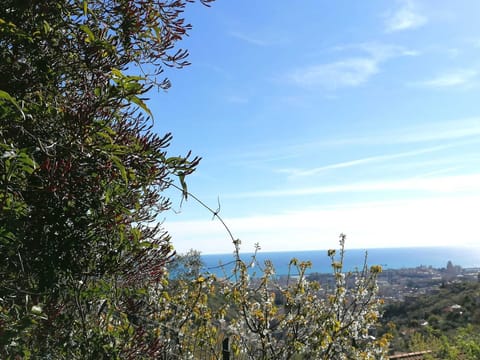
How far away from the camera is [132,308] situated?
6.92 ft

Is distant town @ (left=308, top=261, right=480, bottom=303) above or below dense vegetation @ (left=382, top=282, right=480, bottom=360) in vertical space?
below

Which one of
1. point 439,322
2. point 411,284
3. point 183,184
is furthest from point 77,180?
point 411,284

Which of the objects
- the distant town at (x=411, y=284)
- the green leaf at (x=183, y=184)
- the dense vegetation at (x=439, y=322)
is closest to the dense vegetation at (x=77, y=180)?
the green leaf at (x=183, y=184)

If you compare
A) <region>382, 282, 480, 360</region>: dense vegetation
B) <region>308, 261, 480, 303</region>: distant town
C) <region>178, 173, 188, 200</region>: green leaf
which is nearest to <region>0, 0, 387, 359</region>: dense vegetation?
<region>178, 173, 188, 200</region>: green leaf

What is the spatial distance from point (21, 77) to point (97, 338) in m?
1.12

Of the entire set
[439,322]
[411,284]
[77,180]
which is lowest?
[411,284]

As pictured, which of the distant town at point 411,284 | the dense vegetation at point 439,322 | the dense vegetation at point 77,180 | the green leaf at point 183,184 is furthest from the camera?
the distant town at point 411,284

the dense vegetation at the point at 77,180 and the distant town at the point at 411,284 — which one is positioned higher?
the dense vegetation at the point at 77,180

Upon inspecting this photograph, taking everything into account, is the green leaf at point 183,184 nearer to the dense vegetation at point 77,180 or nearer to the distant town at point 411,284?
the dense vegetation at point 77,180

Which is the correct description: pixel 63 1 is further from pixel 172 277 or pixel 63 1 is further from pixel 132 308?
pixel 172 277

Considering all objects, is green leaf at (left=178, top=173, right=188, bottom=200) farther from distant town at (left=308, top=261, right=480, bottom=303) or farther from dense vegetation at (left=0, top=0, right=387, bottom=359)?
distant town at (left=308, top=261, right=480, bottom=303)

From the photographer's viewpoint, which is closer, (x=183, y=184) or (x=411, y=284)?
(x=183, y=184)

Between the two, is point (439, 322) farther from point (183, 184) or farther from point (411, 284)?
point (411, 284)

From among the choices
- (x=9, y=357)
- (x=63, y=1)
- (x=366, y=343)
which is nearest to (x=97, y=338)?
(x=9, y=357)
